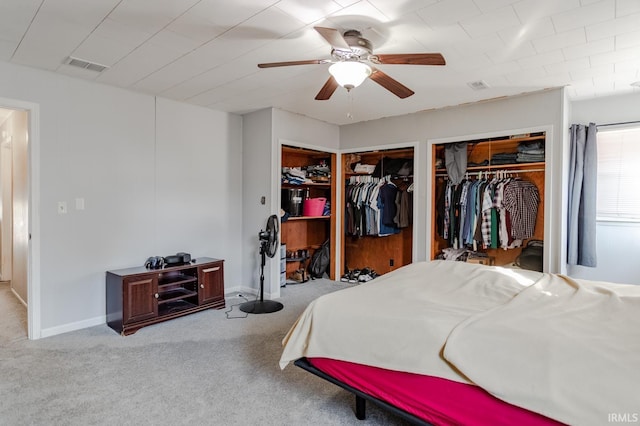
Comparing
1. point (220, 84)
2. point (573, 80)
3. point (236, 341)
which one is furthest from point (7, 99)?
point (573, 80)

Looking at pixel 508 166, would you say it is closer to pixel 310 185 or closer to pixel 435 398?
pixel 310 185

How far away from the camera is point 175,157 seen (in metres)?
4.12

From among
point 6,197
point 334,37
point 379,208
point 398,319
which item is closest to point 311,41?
point 334,37

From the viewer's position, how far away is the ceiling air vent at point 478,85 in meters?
3.38

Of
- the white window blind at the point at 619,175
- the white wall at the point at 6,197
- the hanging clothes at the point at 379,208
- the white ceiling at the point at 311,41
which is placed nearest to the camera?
the white ceiling at the point at 311,41

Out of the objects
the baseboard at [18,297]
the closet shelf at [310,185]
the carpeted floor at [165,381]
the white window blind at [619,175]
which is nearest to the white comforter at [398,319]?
the carpeted floor at [165,381]

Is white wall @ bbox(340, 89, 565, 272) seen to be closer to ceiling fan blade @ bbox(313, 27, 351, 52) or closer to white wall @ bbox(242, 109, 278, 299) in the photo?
white wall @ bbox(242, 109, 278, 299)

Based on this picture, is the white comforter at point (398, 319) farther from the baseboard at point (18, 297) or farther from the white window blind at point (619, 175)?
the baseboard at point (18, 297)

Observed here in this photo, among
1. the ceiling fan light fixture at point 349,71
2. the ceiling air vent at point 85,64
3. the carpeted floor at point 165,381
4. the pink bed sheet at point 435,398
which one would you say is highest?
the ceiling air vent at point 85,64

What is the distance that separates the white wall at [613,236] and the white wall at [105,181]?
4162mm

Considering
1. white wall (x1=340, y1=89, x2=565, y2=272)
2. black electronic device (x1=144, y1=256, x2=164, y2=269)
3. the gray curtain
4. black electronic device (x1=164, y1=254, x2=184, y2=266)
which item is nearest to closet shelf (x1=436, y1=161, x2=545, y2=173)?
the gray curtain

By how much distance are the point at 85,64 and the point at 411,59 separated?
2629 mm

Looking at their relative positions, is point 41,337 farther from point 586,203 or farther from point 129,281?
point 586,203

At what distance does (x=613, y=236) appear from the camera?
4.00 m
